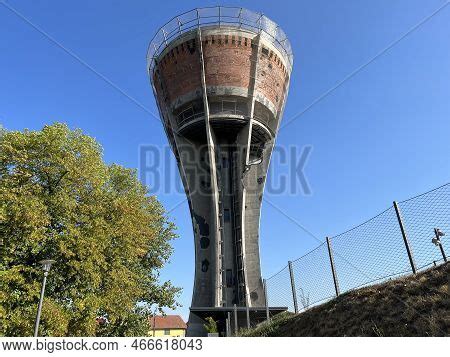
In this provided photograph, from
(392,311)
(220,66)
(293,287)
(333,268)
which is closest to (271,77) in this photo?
(220,66)

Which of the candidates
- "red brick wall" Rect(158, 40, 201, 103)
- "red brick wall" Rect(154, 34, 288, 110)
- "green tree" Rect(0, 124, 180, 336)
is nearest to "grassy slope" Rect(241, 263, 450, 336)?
"green tree" Rect(0, 124, 180, 336)

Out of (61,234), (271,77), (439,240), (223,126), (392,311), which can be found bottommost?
Answer: (392,311)

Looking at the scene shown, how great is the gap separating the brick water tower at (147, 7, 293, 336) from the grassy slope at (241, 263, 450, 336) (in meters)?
19.6

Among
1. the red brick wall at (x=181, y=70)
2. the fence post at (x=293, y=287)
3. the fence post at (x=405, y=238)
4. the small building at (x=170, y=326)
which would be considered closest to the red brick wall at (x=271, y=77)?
the red brick wall at (x=181, y=70)

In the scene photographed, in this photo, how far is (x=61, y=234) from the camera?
14.0 m

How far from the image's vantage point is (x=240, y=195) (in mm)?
30969

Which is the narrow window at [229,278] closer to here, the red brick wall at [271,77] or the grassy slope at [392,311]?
the red brick wall at [271,77]

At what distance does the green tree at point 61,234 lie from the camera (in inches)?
510

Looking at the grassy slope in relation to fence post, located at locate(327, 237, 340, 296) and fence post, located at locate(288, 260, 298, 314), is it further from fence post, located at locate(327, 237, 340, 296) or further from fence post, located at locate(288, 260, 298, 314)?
fence post, located at locate(288, 260, 298, 314)

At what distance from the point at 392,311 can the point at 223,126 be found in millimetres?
25011

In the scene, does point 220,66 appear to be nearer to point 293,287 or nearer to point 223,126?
point 223,126

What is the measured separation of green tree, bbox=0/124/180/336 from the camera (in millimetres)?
12961

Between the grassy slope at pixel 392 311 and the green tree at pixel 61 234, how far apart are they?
28.0ft
